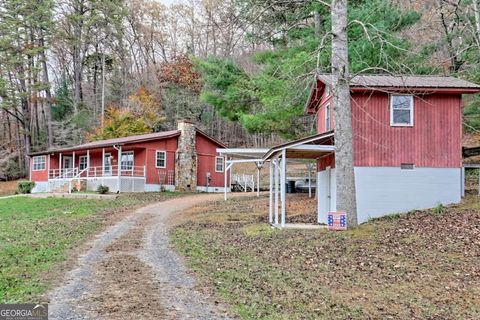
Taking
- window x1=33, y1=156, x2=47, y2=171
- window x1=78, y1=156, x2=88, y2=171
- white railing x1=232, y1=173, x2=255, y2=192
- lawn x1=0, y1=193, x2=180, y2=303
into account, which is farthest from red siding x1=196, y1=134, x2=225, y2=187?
window x1=33, y1=156, x2=47, y2=171

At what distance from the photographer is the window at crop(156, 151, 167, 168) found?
28484mm

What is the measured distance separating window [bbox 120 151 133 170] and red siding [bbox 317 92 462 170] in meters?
18.6

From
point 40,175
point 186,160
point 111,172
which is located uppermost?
point 186,160

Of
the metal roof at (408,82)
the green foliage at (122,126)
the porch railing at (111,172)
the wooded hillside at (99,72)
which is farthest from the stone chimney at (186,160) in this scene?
the metal roof at (408,82)

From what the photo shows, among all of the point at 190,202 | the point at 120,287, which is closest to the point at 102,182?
the point at 190,202

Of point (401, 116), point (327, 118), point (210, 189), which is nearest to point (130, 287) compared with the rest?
point (401, 116)

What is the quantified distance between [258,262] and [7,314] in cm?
462

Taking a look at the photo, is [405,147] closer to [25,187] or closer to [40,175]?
[25,187]

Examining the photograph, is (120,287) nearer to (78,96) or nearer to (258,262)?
(258,262)

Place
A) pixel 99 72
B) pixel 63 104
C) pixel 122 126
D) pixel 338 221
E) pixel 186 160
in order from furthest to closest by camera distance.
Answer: pixel 99 72 < pixel 63 104 < pixel 122 126 < pixel 186 160 < pixel 338 221

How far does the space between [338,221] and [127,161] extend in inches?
808

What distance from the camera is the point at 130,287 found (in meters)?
6.69

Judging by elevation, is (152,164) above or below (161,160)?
below

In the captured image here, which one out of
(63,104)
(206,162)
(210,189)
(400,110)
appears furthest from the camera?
(63,104)
